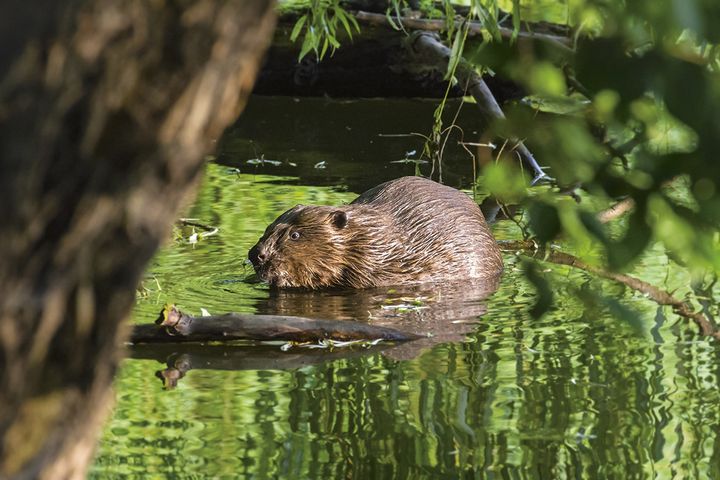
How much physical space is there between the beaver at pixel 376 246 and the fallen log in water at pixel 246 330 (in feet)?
4.76

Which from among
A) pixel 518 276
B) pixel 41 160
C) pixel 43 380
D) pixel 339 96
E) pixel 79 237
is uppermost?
pixel 41 160

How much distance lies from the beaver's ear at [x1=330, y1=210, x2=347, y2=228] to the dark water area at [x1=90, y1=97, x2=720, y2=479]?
1.51ft

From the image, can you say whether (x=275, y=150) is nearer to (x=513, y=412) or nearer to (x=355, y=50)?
(x=355, y=50)

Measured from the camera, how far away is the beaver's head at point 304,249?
A: 730 centimetres

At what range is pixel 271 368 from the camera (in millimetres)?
5523

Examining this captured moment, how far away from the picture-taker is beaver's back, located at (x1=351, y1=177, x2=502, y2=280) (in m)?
7.48

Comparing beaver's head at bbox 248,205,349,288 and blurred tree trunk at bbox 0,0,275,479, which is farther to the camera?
beaver's head at bbox 248,205,349,288

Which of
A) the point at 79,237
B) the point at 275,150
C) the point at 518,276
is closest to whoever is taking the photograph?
the point at 79,237

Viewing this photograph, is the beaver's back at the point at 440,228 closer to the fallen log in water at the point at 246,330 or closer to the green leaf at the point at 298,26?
the green leaf at the point at 298,26

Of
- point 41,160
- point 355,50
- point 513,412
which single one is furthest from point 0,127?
point 355,50

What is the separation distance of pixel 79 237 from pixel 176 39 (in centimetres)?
30

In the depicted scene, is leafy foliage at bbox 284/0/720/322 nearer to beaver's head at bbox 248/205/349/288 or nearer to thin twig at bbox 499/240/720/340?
thin twig at bbox 499/240/720/340

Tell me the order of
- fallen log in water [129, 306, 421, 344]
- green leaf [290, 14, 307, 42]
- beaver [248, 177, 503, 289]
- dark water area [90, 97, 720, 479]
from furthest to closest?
beaver [248, 177, 503, 289] < green leaf [290, 14, 307, 42] < fallen log in water [129, 306, 421, 344] < dark water area [90, 97, 720, 479]

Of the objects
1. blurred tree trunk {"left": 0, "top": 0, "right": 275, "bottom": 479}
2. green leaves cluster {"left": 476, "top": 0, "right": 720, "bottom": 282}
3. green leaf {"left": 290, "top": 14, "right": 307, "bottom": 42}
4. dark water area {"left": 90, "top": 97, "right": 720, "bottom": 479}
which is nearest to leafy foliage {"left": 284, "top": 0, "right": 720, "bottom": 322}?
green leaves cluster {"left": 476, "top": 0, "right": 720, "bottom": 282}
